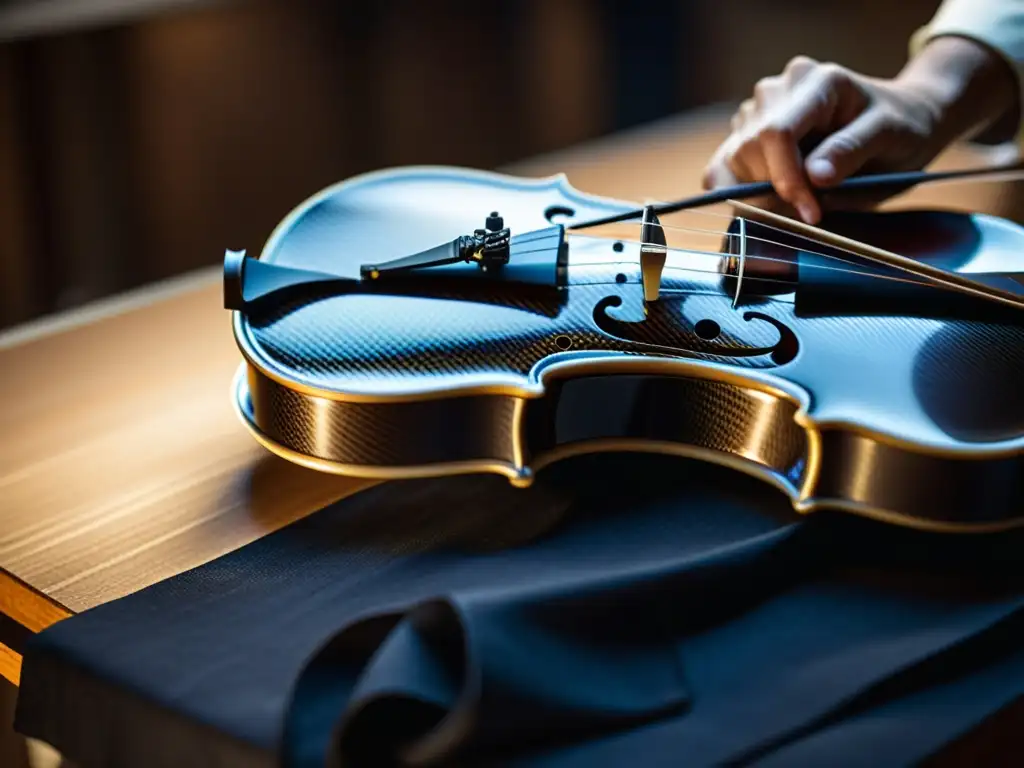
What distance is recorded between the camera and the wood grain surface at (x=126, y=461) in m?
0.70

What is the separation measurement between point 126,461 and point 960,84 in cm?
80

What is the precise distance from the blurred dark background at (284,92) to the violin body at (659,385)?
1.02 meters

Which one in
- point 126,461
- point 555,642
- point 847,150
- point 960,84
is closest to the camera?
point 555,642

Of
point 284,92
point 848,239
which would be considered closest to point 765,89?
point 848,239

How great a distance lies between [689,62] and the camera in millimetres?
2361

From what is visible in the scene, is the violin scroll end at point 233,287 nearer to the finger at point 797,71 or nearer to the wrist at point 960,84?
the finger at point 797,71

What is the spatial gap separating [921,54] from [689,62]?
4.18ft

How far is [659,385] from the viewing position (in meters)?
0.71

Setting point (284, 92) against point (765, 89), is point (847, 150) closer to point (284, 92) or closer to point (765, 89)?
point (765, 89)

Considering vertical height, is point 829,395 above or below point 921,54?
below

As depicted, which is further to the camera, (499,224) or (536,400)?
(499,224)

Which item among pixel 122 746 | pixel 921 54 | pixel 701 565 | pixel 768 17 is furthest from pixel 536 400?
pixel 768 17

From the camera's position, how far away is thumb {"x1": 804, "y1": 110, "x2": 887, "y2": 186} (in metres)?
0.91

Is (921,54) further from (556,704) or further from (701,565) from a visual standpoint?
(556,704)
